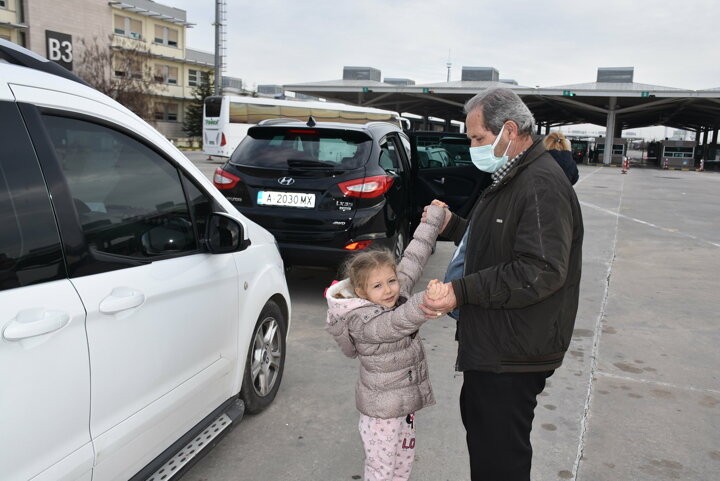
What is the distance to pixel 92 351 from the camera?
5.83 ft

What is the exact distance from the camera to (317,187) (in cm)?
512

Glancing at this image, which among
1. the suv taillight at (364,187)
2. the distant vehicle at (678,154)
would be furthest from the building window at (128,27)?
the suv taillight at (364,187)

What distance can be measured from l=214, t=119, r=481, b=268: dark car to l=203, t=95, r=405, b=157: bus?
2211 centimetres

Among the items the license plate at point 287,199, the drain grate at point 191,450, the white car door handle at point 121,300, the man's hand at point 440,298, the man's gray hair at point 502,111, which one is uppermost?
the man's gray hair at point 502,111

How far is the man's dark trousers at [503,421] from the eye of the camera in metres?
2.04

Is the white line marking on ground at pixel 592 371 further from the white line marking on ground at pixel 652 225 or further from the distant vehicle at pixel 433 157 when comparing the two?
the white line marking on ground at pixel 652 225

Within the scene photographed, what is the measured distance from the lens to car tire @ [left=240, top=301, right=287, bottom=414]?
3.15 m

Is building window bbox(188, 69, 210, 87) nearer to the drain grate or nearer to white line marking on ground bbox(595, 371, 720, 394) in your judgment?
white line marking on ground bbox(595, 371, 720, 394)

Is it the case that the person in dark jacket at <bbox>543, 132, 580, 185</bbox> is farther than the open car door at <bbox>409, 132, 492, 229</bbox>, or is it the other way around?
the person in dark jacket at <bbox>543, 132, 580, 185</bbox>

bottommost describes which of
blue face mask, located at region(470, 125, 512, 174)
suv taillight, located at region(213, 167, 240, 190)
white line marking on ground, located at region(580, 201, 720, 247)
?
white line marking on ground, located at region(580, 201, 720, 247)

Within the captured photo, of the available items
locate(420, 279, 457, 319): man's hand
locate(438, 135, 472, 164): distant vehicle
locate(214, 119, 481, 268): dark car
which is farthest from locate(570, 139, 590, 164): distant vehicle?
locate(420, 279, 457, 319): man's hand

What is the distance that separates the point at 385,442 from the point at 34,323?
1.42 meters

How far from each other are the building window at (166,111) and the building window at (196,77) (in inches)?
124

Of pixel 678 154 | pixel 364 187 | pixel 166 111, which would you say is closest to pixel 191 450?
pixel 364 187
